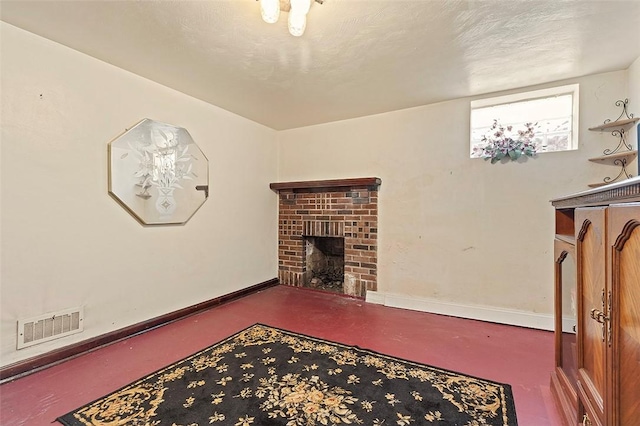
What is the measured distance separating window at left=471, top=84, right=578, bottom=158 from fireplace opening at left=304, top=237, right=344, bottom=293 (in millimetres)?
2366

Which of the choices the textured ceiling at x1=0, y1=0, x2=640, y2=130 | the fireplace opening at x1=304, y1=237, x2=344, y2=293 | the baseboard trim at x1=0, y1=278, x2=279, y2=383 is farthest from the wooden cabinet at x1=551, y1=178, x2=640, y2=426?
the baseboard trim at x1=0, y1=278, x2=279, y2=383

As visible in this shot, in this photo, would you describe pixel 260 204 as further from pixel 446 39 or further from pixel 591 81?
pixel 591 81

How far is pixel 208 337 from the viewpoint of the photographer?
2.46 meters

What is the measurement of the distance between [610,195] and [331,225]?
9.92 ft

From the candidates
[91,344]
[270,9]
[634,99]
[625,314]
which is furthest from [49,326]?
[634,99]

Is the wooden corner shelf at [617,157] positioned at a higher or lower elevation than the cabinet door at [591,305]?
higher

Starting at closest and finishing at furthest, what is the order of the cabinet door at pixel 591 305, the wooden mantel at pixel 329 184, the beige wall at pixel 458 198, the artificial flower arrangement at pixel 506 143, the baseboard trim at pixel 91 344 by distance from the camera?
the cabinet door at pixel 591 305 < the baseboard trim at pixel 91 344 < the beige wall at pixel 458 198 < the artificial flower arrangement at pixel 506 143 < the wooden mantel at pixel 329 184

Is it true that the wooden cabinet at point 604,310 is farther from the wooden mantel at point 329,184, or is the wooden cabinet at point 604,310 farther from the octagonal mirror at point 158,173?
the octagonal mirror at point 158,173

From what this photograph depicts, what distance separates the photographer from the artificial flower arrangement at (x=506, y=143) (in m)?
2.73

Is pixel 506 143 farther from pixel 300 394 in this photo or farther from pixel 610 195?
pixel 300 394

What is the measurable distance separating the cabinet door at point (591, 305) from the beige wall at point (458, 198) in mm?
1677

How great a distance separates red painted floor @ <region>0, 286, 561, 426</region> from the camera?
64.1 inches

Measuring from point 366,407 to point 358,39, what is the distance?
2.34 meters

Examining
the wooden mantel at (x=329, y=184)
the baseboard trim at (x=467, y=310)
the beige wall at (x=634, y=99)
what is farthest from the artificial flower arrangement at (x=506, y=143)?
the baseboard trim at (x=467, y=310)
